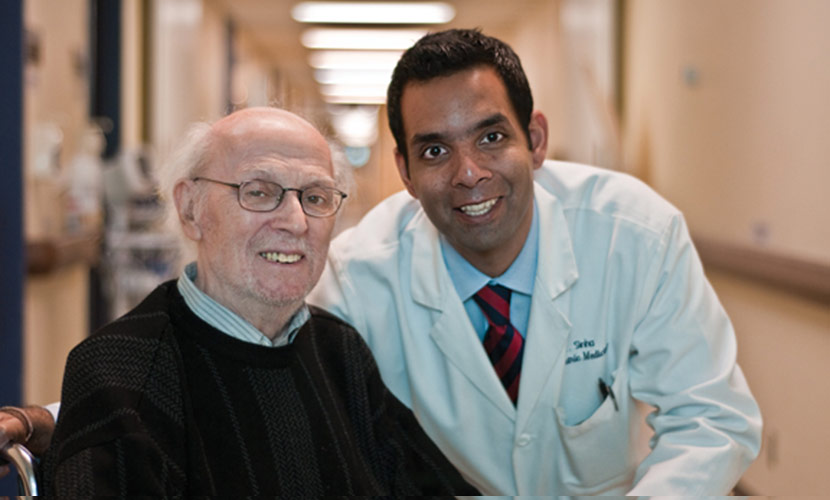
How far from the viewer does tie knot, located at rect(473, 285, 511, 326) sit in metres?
1.87

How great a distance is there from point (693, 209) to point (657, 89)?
3.65ft

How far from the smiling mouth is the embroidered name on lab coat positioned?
13.5 inches

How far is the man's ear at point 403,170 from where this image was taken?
186cm

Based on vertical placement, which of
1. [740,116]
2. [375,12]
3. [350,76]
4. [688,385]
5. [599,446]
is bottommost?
[599,446]

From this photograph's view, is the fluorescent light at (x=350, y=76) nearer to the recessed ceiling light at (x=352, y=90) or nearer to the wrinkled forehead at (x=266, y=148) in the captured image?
the recessed ceiling light at (x=352, y=90)

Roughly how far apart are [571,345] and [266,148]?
0.77 m

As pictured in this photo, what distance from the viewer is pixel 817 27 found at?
2959mm

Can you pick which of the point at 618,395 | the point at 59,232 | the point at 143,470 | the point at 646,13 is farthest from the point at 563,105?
the point at 143,470

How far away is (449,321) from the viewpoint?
183cm

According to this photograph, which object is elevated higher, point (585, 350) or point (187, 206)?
point (187, 206)

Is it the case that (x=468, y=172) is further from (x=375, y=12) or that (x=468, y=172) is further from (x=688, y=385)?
(x=375, y=12)

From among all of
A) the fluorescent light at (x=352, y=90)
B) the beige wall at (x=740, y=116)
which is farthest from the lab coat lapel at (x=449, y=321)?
the fluorescent light at (x=352, y=90)

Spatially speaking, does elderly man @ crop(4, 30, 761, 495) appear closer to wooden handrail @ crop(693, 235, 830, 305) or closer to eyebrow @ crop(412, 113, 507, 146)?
eyebrow @ crop(412, 113, 507, 146)

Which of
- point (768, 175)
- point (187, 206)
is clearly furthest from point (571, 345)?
point (768, 175)
